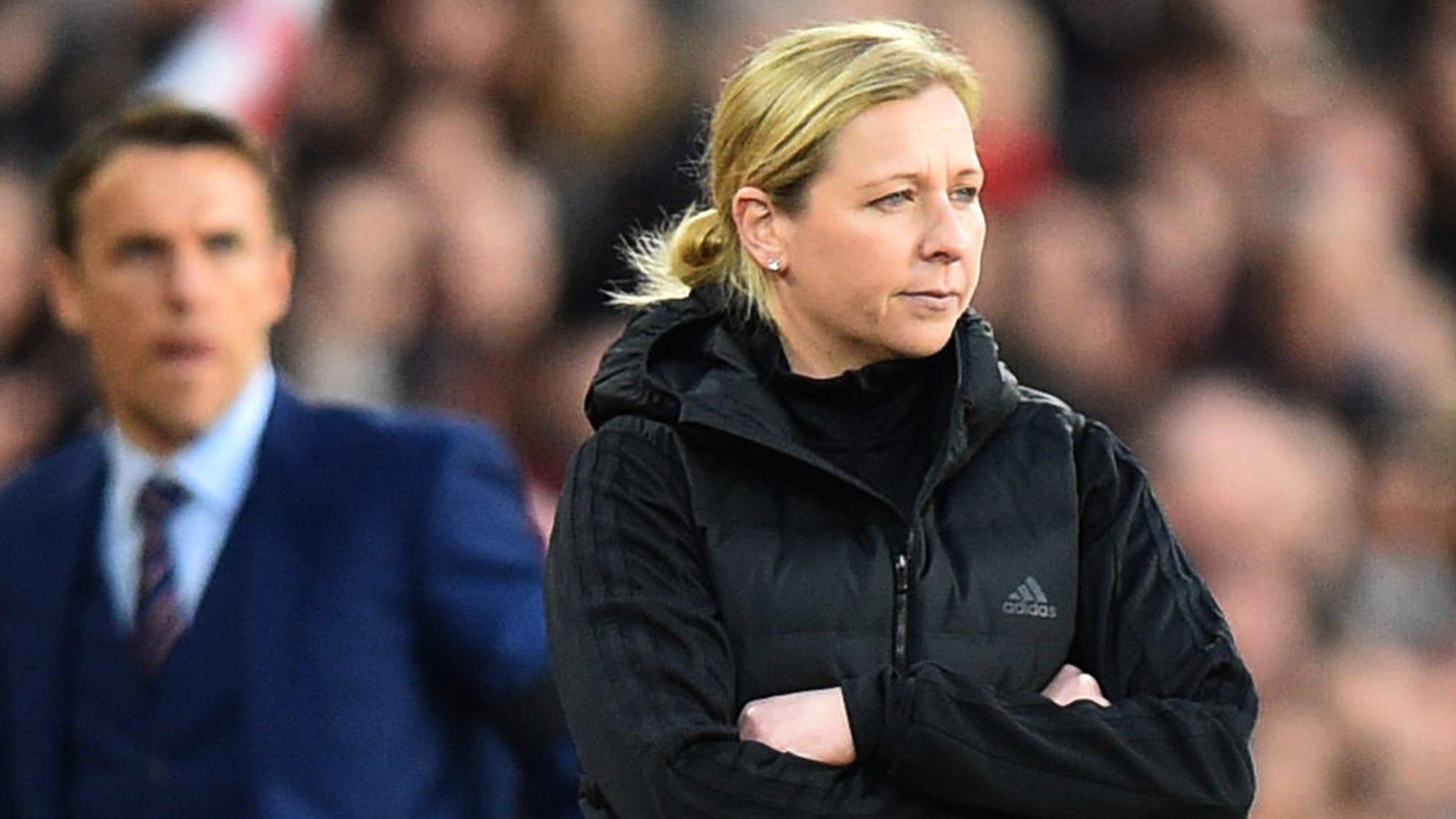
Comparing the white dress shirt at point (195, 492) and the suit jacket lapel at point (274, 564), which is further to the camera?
the white dress shirt at point (195, 492)

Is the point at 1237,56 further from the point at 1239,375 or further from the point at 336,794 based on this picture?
the point at 336,794

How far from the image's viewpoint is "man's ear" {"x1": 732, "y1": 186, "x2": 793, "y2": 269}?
215cm

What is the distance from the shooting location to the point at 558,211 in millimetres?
5195

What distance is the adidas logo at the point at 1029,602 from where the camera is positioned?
207 cm

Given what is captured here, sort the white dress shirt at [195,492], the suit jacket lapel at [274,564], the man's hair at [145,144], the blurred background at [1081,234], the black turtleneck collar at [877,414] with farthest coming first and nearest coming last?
1. the blurred background at [1081,234]
2. the man's hair at [145,144]
3. the white dress shirt at [195,492]
4. the suit jacket lapel at [274,564]
5. the black turtleneck collar at [877,414]

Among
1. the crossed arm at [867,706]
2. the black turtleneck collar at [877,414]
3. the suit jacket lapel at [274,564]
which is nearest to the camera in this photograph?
the crossed arm at [867,706]

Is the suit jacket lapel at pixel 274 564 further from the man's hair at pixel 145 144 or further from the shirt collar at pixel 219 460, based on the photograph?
the man's hair at pixel 145 144

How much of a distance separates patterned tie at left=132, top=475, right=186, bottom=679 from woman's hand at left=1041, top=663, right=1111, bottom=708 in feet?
3.73

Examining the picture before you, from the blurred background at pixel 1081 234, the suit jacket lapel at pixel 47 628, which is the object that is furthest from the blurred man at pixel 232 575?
the blurred background at pixel 1081 234

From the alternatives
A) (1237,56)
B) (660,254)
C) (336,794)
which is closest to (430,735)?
(336,794)

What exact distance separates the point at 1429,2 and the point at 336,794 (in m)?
4.03

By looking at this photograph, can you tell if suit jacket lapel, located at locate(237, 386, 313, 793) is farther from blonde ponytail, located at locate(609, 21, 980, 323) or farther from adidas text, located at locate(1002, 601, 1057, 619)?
adidas text, located at locate(1002, 601, 1057, 619)

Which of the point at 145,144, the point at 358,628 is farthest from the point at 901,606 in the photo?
the point at 145,144

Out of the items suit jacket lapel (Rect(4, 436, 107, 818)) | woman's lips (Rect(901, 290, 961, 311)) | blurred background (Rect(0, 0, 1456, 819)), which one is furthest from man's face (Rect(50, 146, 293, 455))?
blurred background (Rect(0, 0, 1456, 819))
